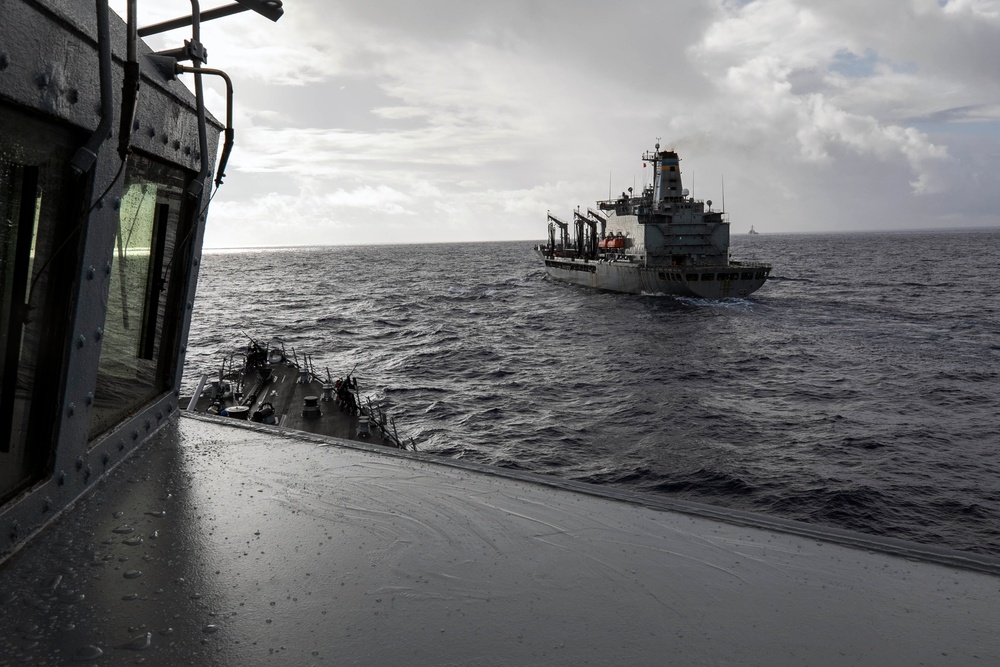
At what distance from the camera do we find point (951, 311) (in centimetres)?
4088

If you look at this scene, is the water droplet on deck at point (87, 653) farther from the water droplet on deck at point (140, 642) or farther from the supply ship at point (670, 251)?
the supply ship at point (670, 251)

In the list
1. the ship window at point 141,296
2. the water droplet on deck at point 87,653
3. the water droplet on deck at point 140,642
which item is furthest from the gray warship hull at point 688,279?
the water droplet on deck at point 87,653

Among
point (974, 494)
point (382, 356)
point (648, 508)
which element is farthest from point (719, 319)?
point (648, 508)

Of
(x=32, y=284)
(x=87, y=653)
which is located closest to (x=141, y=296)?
(x=32, y=284)

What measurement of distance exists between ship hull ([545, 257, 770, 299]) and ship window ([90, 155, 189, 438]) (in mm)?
43807

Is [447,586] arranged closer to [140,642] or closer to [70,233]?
[140,642]

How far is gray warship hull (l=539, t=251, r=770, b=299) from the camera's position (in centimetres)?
4528

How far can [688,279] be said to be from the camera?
45219mm

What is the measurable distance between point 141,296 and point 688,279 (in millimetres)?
44599

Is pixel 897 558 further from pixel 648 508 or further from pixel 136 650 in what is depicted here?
pixel 136 650

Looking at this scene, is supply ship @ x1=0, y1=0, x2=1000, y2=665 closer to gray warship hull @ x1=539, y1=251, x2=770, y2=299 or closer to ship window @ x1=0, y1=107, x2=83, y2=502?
ship window @ x1=0, y1=107, x2=83, y2=502

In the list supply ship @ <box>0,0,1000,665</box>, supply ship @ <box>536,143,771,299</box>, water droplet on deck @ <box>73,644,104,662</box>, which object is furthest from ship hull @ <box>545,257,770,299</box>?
water droplet on deck @ <box>73,644,104,662</box>

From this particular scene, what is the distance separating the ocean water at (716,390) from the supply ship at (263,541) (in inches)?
430

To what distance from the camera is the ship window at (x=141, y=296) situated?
11.5ft
